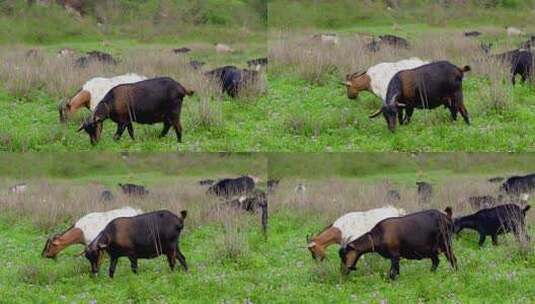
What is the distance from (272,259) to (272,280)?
117 centimetres

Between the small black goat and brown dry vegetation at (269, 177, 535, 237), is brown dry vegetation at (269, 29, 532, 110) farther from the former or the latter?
the small black goat

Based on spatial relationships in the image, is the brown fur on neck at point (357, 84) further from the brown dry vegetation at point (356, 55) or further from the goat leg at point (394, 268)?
the goat leg at point (394, 268)

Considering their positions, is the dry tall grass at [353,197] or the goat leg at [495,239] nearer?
the goat leg at [495,239]

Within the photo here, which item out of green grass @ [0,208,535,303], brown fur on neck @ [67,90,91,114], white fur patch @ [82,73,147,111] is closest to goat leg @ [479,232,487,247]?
green grass @ [0,208,535,303]

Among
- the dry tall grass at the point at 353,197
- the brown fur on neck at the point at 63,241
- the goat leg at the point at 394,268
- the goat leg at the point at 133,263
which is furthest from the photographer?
the dry tall grass at the point at 353,197

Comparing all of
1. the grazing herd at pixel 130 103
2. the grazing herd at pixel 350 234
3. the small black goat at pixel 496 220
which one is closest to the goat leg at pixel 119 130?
the grazing herd at pixel 130 103

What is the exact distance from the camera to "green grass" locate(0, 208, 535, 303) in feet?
45.3

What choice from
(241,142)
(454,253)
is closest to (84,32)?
(241,142)

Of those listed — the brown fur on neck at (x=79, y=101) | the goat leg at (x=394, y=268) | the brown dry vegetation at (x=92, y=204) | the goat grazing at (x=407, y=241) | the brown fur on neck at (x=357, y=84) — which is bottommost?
the brown dry vegetation at (x=92, y=204)

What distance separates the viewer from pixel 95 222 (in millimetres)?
16859

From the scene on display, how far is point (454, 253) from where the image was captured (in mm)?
15477

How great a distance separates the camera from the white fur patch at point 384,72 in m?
17.8

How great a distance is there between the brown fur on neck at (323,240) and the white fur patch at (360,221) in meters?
0.09

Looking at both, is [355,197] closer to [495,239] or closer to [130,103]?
[495,239]
